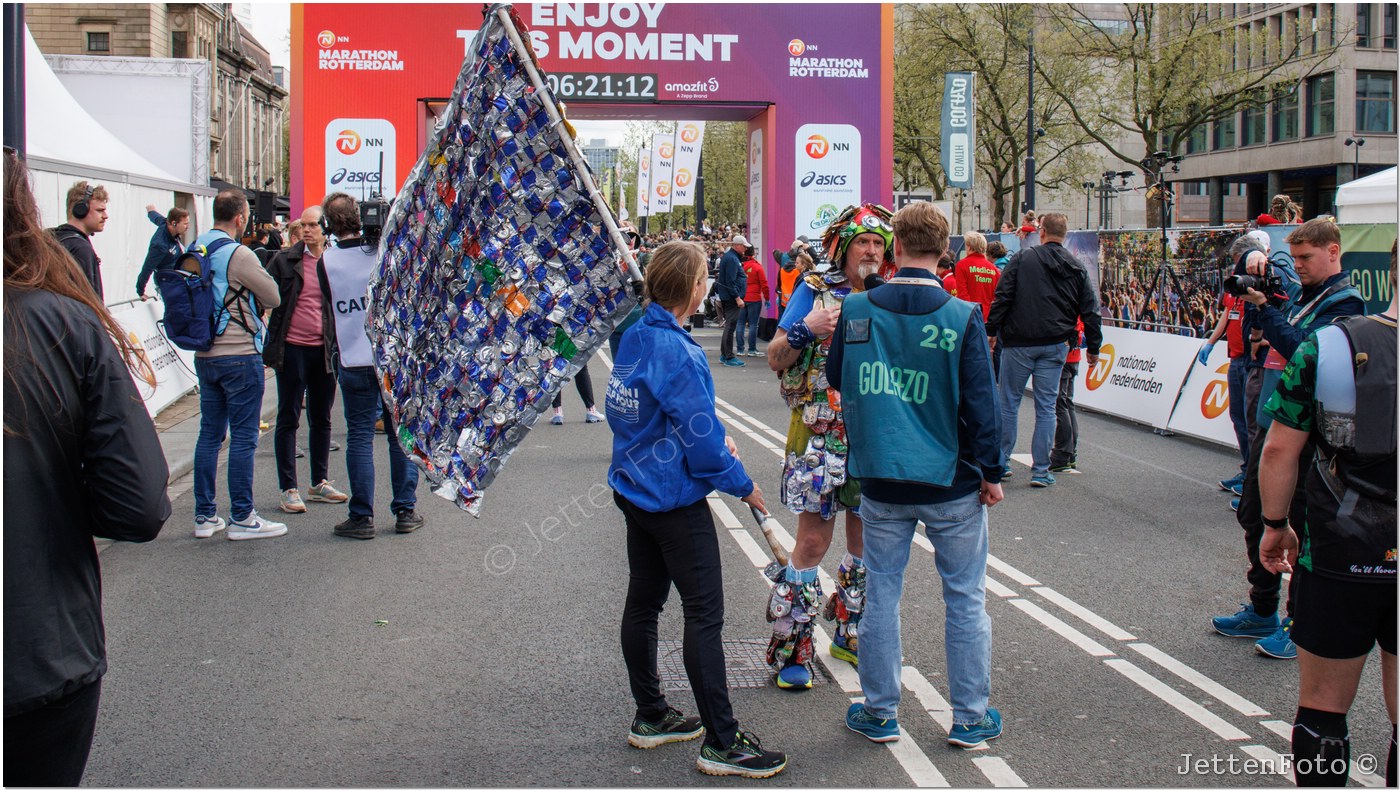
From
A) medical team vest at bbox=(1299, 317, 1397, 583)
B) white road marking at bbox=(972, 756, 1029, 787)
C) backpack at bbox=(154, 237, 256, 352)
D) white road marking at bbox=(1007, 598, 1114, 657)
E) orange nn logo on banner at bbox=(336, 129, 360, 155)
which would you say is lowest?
white road marking at bbox=(972, 756, 1029, 787)

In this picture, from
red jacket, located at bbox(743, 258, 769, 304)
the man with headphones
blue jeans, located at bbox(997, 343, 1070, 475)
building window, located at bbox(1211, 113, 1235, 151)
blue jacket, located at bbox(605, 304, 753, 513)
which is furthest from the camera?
building window, located at bbox(1211, 113, 1235, 151)

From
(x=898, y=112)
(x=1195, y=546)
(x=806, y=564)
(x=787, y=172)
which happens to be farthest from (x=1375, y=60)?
(x=806, y=564)

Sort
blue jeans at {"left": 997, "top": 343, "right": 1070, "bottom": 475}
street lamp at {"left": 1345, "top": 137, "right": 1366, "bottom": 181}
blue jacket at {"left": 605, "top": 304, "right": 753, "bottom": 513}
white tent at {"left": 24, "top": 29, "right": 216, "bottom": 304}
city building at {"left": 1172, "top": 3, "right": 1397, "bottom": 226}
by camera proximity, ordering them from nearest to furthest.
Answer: blue jacket at {"left": 605, "top": 304, "right": 753, "bottom": 513} → blue jeans at {"left": 997, "top": 343, "right": 1070, "bottom": 475} → white tent at {"left": 24, "top": 29, "right": 216, "bottom": 304} → street lamp at {"left": 1345, "top": 137, "right": 1366, "bottom": 181} → city building at {"left": 1172, "top": 3, "right": 1397, "bottom": 226}

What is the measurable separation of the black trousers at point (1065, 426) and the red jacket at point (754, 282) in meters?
11.1

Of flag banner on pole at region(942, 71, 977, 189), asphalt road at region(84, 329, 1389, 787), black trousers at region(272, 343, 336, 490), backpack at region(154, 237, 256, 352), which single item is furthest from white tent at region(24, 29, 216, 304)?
flag banner on pole at region(942, 71, 977, 189)

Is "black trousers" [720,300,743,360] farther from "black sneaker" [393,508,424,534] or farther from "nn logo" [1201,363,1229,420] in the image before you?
"black sneaker" [393,508,424,534]

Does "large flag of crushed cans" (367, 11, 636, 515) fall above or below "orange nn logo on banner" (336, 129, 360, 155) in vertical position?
below

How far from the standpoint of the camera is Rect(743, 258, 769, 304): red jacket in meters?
20.8

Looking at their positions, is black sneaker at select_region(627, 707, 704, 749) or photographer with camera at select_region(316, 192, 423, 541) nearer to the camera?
black sneaker at select_region(627, 707, 704, 749)

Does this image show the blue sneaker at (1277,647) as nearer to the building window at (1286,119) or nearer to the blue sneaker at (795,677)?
the blue sneaker at (795,677)

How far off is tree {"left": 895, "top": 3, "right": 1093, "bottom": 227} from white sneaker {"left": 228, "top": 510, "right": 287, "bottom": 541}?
35454mm

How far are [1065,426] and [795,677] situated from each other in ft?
18.5

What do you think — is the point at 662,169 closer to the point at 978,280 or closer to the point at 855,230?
the point at 978,280

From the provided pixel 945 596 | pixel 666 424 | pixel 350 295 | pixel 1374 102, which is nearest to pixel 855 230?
pixel 666 424
